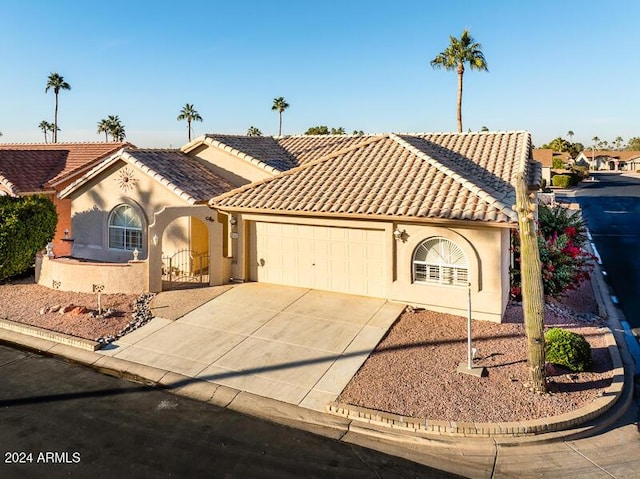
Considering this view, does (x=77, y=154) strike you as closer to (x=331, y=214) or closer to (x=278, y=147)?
(x=278, y=147)

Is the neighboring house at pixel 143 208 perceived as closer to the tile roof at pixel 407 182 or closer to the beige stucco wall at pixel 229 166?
the beige stucco wall at pixel 229 166

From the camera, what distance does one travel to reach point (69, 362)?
1134 centimetres

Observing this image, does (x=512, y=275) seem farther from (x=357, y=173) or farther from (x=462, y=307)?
(x=357, y=173)

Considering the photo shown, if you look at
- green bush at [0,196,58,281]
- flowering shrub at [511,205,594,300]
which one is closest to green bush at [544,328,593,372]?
flowering shrub at [511,205,594,300]

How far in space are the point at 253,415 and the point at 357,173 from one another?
1028cm

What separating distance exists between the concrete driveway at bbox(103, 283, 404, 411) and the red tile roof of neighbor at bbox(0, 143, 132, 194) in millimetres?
14076

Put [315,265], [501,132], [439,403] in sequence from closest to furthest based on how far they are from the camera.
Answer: [439,403] < [315,265] < [501,132]

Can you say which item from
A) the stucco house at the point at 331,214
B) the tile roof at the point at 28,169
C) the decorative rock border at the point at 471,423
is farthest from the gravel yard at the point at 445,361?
the tile roof at the point at 28,169

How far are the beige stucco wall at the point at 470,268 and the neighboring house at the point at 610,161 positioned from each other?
130m

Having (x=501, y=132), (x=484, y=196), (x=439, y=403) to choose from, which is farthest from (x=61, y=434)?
(x=501, y=132)

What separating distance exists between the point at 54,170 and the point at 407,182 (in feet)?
67.2

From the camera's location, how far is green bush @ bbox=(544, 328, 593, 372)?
10.2 m

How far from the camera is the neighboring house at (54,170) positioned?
2227 cm

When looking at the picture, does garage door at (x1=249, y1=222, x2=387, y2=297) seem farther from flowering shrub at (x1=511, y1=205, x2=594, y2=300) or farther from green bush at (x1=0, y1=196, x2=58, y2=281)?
green bush at (x1=0, y1=196, x2=58, y2=281)
